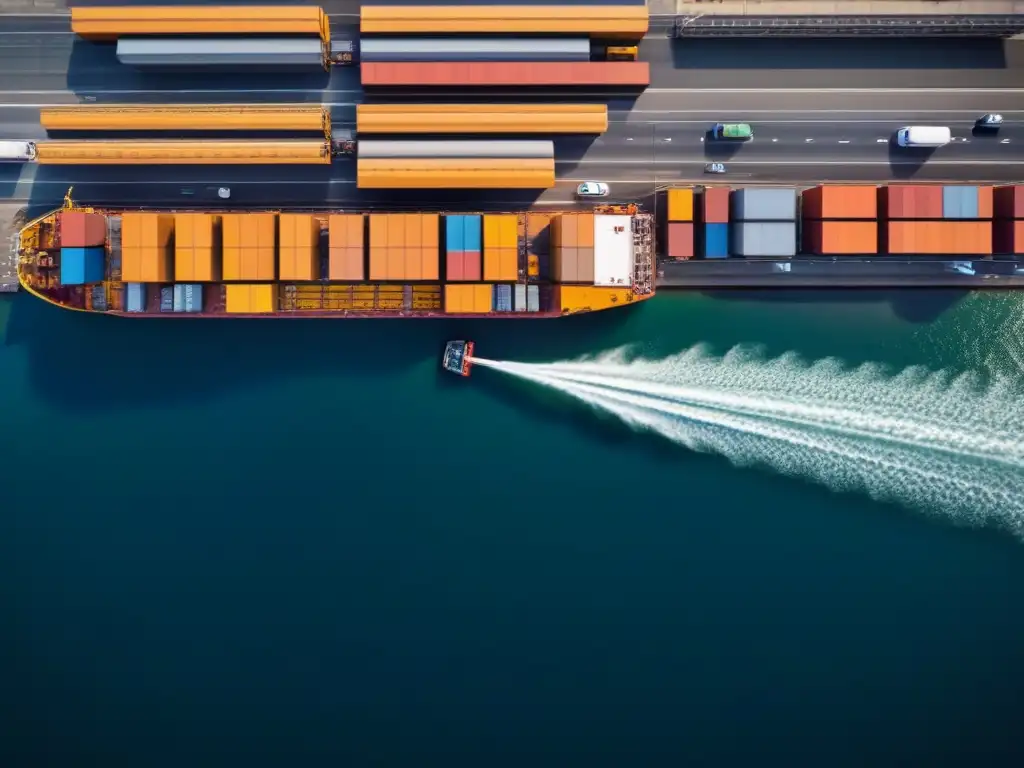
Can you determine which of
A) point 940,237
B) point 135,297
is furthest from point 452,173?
point 940,237

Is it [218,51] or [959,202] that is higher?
[218,51]

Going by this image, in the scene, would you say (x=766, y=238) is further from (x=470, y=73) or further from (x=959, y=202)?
(x=470, y=73)

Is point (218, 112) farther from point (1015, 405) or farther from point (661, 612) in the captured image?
point (1015, 405)

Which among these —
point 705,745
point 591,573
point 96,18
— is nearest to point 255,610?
point 591,573

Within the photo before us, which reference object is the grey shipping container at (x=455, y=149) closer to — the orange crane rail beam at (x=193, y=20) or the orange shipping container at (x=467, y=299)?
the orange crane rail beam at (x=193, y=20)

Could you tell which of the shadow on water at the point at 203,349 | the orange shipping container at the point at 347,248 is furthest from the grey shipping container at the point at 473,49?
the shadow on water at the point at 203,349

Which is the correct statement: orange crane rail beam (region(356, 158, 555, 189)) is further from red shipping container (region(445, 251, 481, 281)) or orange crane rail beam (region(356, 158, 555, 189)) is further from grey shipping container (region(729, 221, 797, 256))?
grey shipping container (region(729, 221, 797, 256))

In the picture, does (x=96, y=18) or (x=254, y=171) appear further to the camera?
(x=254, y=171)
